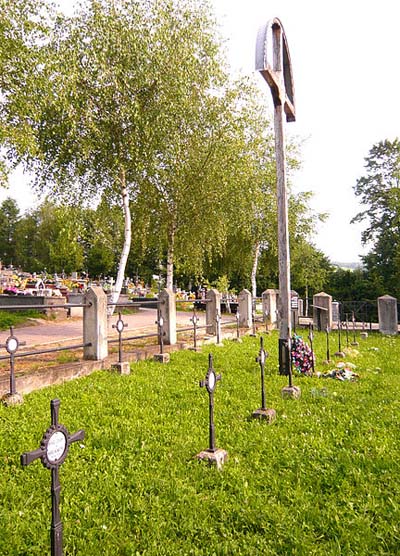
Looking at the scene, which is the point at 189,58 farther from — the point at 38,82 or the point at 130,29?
the point at 38,82

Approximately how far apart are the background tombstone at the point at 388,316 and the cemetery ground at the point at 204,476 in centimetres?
1118

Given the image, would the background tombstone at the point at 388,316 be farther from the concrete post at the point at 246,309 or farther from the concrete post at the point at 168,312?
the concrete post at the point at 168,312

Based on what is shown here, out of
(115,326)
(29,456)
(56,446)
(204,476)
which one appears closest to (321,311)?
(115,326)

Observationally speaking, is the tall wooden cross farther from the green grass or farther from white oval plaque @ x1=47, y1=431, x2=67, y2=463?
the green grass

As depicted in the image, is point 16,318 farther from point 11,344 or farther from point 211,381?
point 211,381

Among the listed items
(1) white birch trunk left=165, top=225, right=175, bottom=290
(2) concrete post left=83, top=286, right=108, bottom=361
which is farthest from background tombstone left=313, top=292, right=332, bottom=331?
(2) concrete post left=83, top=286, right=108, bottom=361

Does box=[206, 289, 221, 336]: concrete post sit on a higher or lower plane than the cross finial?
lower

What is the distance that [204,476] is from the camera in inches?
145

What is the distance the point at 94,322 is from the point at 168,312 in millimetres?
2539

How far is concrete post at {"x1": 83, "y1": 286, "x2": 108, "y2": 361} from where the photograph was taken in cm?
777

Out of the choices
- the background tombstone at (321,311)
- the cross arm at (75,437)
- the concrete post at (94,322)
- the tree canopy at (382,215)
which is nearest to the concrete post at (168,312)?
the concrete post at (94,322)

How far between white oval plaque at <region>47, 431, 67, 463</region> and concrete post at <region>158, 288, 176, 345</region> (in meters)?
7.44

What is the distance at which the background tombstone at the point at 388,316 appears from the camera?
1680 centimetres

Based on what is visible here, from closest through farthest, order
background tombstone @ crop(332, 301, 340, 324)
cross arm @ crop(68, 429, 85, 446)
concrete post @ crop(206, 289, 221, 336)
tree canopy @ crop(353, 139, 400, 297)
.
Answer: cross arm @ crop(68, 429, 85, 446) < concrete post @ crop(206, 289, 221, 336) < background tombstone @ crop(332, 301, 340, 324) < tree canopy @ crop(353, 139, 400, 297)
